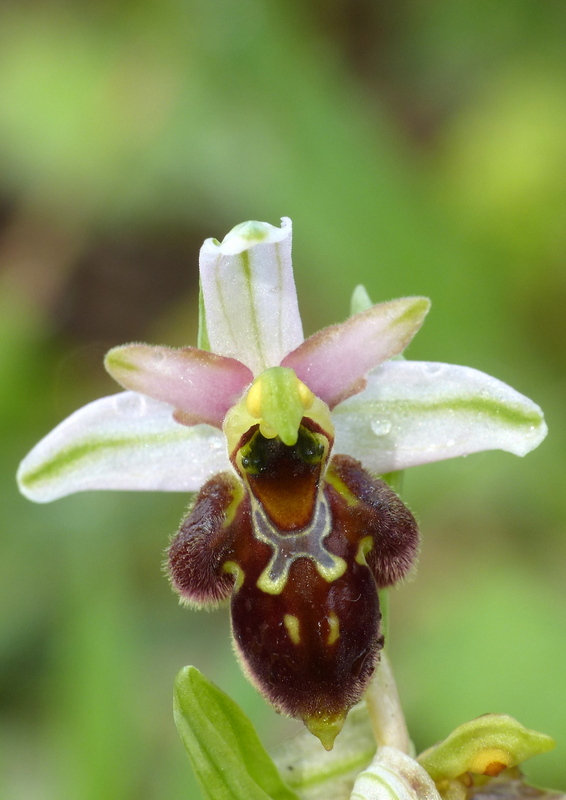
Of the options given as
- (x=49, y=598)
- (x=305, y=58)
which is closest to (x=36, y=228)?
(x=305, y=58)

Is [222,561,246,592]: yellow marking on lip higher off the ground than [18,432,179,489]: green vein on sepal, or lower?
lower

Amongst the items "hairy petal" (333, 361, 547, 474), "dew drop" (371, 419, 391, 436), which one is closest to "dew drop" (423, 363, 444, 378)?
"hairy petal" (333, 361, 547, 474)

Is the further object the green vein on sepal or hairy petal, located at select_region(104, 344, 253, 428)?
the green vein on sepal

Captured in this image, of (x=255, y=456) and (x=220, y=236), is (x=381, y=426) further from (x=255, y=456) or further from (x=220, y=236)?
(x=220, y=236)

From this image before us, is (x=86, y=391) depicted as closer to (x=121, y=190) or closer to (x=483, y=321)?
(x=121, y=190)

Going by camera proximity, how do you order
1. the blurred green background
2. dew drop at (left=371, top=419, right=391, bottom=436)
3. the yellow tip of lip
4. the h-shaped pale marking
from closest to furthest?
the yellow tip of lip, the h-shaped pale marking, dew drop at (left=371, top=419, right=391, bottom=436), the blurred green background

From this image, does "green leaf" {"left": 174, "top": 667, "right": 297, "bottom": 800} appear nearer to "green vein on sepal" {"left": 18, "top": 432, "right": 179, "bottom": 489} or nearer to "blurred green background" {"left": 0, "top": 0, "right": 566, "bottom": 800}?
"green vein on sepal" {"left": 18, "top": 432, "right": 179, "bottom": 489}

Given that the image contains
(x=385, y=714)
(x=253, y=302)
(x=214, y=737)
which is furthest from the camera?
(x=253, y=302)

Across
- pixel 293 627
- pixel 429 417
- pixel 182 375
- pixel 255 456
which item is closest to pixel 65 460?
pixel 182 375
